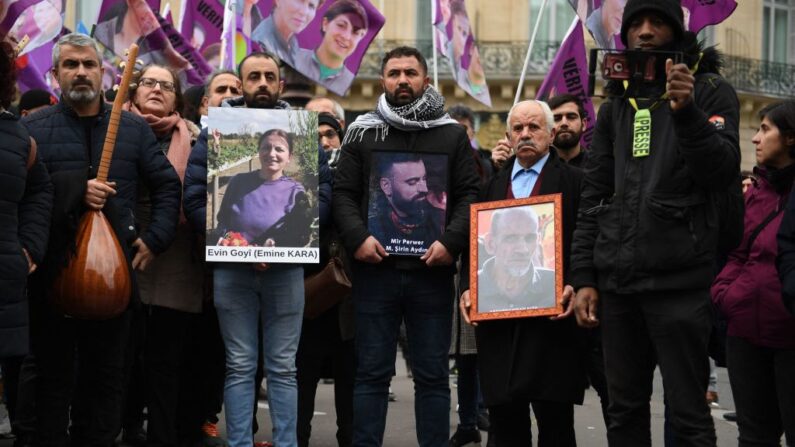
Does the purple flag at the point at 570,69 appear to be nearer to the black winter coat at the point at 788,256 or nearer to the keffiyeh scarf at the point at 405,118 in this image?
the keffiyeh scarf at the point at 405,118

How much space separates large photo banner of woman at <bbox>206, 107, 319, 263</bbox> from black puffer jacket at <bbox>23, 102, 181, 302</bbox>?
0.31 metres

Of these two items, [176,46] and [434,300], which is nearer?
[434,300]

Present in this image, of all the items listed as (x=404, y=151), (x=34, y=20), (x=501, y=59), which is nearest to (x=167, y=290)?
(x=404, y=151)

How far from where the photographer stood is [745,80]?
34656 millimetres

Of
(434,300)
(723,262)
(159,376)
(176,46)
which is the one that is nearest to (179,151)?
(159,376)

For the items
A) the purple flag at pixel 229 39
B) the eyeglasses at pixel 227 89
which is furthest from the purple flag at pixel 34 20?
the eyeglasses at pixel 227 89

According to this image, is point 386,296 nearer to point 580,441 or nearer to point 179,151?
point 179,151

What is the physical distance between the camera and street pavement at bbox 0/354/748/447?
9.09 metres

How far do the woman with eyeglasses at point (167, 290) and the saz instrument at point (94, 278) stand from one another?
2.59 feet

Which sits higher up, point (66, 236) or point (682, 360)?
point (66, 236)

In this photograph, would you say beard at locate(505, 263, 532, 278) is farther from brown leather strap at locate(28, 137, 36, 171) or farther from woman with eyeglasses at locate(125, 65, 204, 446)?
brown leather strap at locate(28, 137, 36, 171)

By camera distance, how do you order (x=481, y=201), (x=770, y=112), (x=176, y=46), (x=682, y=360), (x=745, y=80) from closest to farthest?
(x=682, y=360), (x=770, y=112), (x=481, y=201), (x=176, y=46), (x=745, y=80)

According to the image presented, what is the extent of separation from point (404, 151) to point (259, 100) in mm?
893

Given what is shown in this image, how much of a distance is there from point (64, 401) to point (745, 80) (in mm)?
29653
